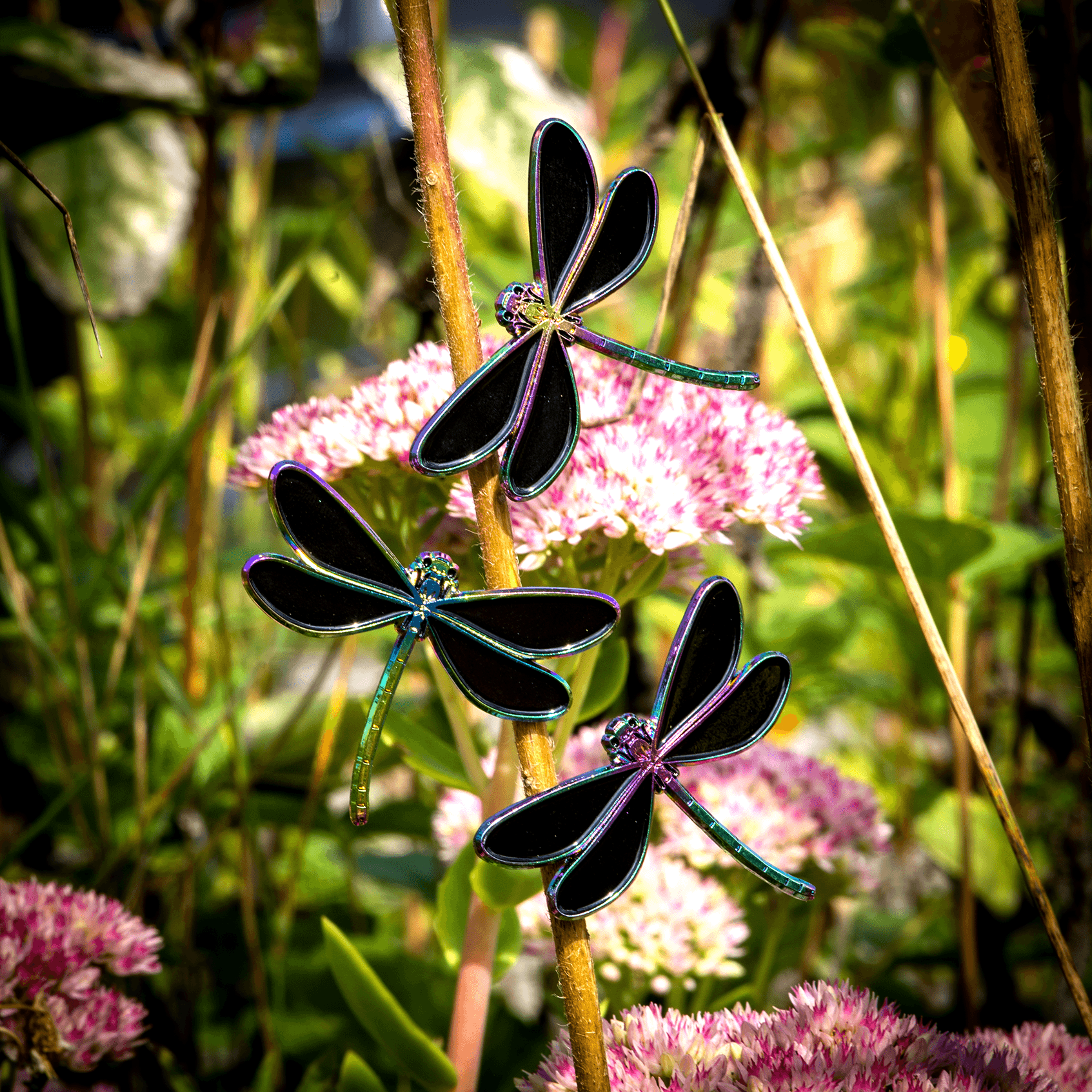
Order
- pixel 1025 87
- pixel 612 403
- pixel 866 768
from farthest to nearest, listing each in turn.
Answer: pixel 866 768
pixel 612 403
pixel 1025 87

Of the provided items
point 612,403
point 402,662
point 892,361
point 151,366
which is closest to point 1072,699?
point 892,361

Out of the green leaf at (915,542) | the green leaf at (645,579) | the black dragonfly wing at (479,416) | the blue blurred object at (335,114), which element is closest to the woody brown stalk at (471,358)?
the black dragonfly wing at (479,416)

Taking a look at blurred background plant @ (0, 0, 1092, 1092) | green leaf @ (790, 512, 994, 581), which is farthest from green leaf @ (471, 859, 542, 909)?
green leaf @ (790, 512, 994, 581)

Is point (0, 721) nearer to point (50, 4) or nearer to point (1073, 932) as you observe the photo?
point (50, 4)

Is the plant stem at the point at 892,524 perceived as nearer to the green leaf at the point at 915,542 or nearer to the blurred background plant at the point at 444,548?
the blurred background plant at the point at 444,548

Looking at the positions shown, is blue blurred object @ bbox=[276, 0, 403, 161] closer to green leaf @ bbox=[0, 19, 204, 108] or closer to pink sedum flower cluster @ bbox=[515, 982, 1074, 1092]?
green leaf @ bbox=[0, 19, 204, 108]

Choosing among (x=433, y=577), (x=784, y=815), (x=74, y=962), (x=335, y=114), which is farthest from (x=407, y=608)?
(x=335, y=114)
